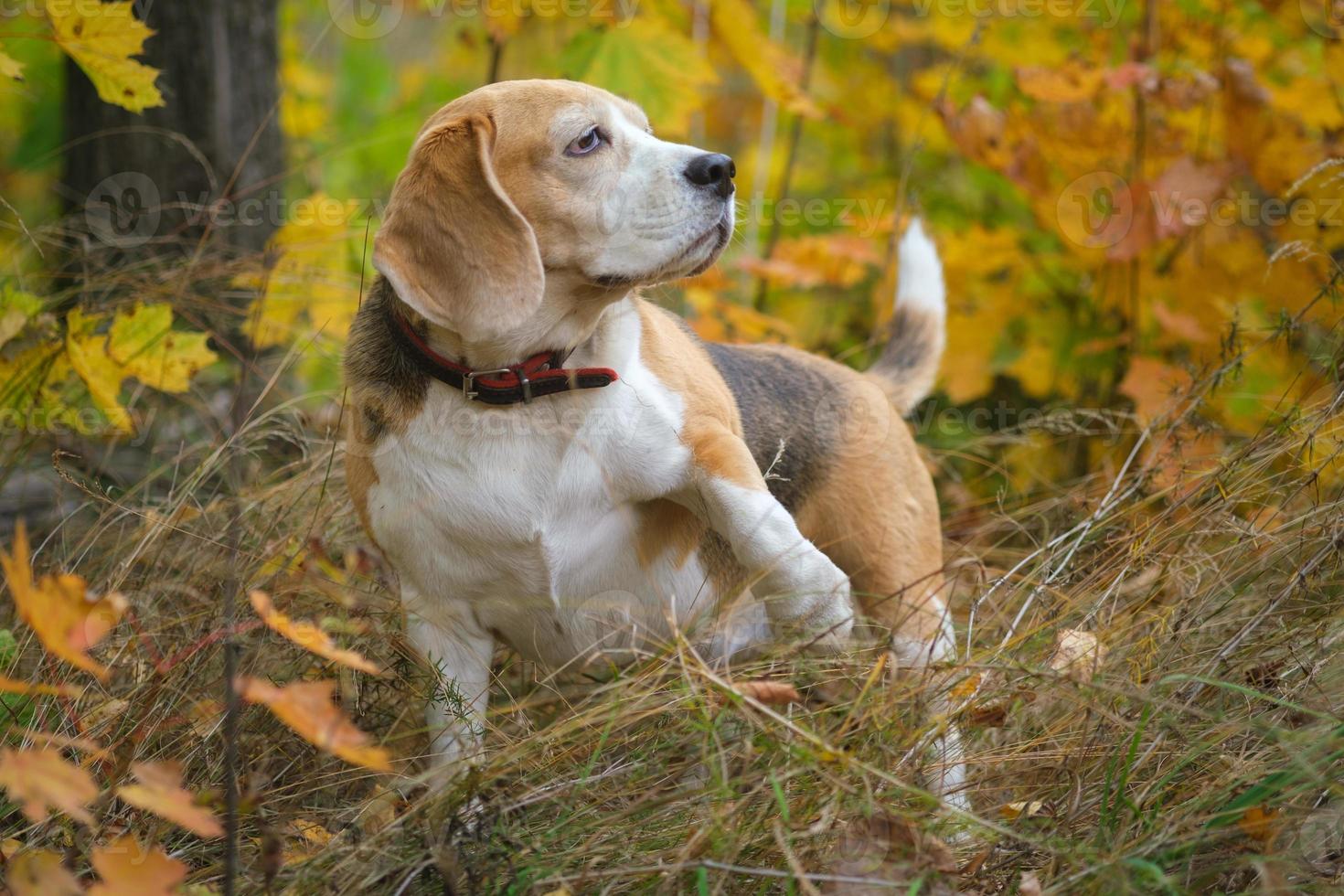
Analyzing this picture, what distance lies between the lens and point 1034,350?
16.3ft

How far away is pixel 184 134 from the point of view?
4301 millimetres

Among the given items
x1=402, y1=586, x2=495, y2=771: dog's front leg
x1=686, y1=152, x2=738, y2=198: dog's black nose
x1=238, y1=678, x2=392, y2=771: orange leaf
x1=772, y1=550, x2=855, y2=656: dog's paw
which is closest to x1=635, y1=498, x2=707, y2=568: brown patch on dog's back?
x1=772, y1=550, x2=855, y2=656: dog's paw

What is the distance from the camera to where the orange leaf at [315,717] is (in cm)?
178

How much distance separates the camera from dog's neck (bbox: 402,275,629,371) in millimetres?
2682

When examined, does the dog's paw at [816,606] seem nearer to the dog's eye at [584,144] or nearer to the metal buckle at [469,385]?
the metal buckle at [469,385]

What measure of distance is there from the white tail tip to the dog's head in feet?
4.40

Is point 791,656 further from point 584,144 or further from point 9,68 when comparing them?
point 9,68

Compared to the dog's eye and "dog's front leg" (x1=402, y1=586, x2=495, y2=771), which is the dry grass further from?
the dog's eye

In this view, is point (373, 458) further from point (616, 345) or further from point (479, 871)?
point (479, 871)

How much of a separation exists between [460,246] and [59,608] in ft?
3.54

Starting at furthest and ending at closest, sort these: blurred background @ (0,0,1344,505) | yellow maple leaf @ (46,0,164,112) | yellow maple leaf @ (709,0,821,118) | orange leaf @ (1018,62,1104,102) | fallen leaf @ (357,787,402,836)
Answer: yellow maple leaf @ (709,0,821,118) → orange leaf @ (1018,62,1104,102) → blurred background @ (0,0,1344,505) → yellow maple leaf @ (46,0,164,112) → fallen leaf @ (357,787,402,836)

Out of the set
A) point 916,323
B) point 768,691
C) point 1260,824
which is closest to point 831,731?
point 768,691

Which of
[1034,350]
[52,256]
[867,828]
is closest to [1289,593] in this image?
[867,828]

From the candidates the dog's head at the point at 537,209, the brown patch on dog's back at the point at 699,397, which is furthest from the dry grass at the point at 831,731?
the dog's head at the point at 537,209
